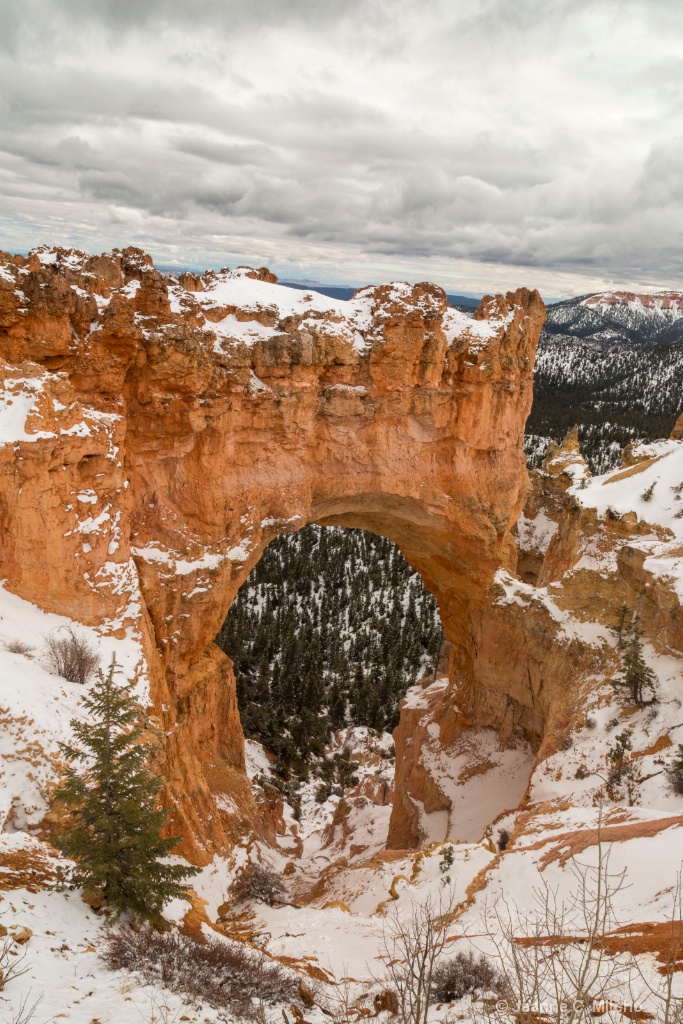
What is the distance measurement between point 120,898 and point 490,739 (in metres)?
19.1

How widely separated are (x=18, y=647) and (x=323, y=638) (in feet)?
155

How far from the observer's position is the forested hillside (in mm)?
44406

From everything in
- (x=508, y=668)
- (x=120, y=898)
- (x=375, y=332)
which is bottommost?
(x=508, y=668)

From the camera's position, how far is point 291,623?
61.4 metres

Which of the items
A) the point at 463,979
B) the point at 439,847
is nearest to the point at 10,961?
the point at 463,979

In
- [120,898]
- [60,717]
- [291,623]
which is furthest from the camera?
[291,623]

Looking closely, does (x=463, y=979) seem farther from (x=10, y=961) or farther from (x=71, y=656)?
(x=71, y=656)

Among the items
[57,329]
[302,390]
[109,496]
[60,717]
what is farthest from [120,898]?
[302,390]

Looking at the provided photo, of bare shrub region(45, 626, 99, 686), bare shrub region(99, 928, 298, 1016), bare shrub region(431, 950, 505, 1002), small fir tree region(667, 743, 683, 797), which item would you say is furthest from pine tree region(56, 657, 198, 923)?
small fir tree region(667, 743, 683, 797)

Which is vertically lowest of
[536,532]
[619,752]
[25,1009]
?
[619,752]

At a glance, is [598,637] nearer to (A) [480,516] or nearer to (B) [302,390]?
(A) [480,516]

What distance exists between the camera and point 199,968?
8.92m

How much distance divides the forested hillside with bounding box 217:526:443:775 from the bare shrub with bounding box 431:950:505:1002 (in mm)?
29021

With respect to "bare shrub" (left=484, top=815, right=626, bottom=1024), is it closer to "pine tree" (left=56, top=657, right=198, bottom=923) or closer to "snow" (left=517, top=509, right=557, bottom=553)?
"pine tree" (left=56, top=657, right=198, bottom=923)
